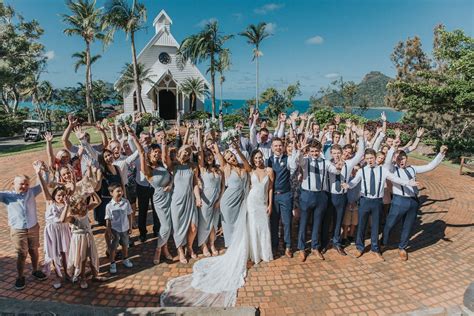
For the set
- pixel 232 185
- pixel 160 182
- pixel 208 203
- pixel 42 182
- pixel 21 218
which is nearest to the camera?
pixel 21 218

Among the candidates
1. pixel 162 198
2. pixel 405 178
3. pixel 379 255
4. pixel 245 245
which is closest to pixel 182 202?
pixel 162 198

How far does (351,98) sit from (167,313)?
39.5 m

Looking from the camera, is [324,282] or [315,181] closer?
[324,282]

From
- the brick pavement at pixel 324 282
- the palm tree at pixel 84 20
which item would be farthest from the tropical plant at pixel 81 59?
the brick pavement at pixel 324 282

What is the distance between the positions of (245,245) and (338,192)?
1.92 meters

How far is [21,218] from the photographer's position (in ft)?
13.9

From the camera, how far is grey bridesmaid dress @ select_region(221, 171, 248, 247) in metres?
5.12

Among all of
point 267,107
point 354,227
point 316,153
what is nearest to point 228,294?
point 316,153

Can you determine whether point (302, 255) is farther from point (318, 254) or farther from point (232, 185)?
point (232, 185)

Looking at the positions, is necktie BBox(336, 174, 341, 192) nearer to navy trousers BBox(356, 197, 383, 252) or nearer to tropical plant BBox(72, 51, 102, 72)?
navy trousers BBox(356, 197, 383, 252)

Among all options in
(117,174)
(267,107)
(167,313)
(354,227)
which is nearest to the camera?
(167,313)

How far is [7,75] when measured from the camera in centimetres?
1966

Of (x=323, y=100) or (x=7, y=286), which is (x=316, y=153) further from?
(x=323, y=100)

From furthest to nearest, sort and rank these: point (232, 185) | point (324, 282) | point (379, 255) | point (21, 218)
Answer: point (379, 255) → point (232, 185) → point (324, 282) → point (21, 218)
